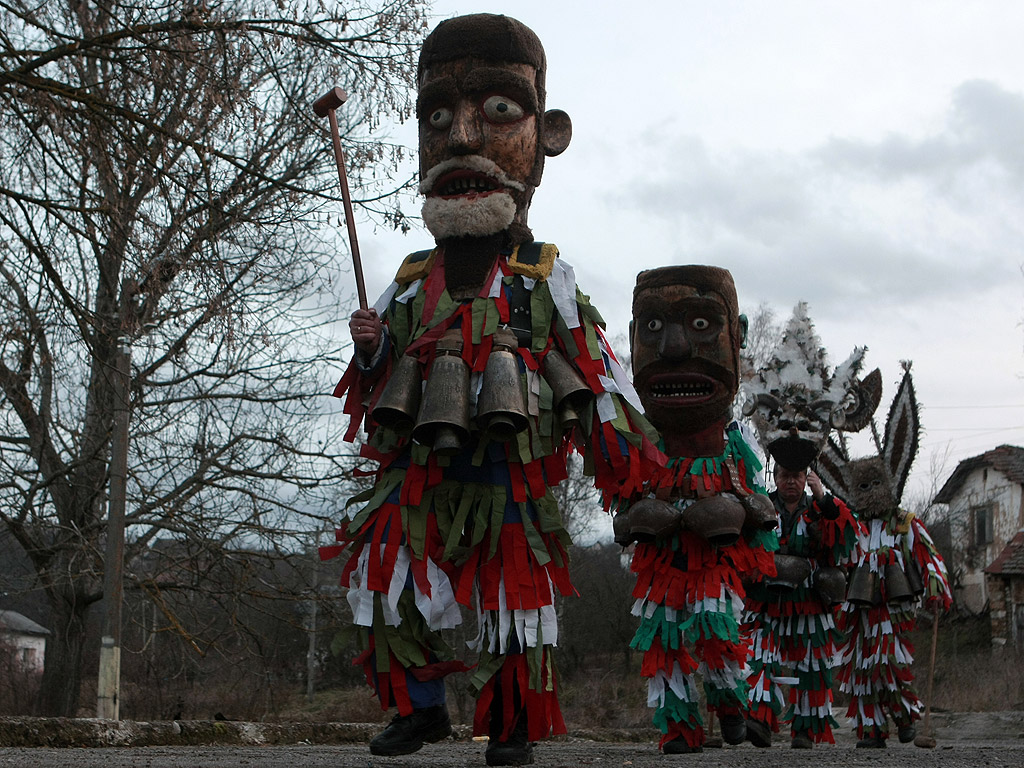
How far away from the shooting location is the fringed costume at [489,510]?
3.77 m

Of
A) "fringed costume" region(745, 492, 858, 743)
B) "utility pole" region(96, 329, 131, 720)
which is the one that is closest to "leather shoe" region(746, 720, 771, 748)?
"fringed costume" region(745, 492, 858, 743)

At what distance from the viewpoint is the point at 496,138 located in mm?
4215

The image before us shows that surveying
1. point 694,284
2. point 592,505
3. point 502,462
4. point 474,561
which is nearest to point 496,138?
point 502,462

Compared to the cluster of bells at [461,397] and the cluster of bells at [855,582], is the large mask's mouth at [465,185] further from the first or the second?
the cluster of bells at [855,582]

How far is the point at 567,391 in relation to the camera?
390cm

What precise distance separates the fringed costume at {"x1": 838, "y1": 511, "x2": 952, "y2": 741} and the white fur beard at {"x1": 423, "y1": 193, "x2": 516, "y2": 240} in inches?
178

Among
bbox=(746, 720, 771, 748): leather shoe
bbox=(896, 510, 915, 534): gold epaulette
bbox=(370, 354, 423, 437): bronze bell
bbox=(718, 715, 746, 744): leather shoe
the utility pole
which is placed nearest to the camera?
bbox=(370, 354, 423, 437): bronze bell

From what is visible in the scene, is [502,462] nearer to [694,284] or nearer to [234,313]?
[694,284]

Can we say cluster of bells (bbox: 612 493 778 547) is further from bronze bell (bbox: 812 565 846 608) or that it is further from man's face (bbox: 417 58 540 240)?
man's face (bbox: 417 58 540 240)

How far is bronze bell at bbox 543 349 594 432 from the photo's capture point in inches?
154

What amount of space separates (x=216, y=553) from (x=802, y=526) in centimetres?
537

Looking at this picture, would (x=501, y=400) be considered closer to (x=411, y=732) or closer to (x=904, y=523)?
(x=411, y=732)

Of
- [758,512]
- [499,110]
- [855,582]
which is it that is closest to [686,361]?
[758,512]

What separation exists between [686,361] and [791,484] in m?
1.85
